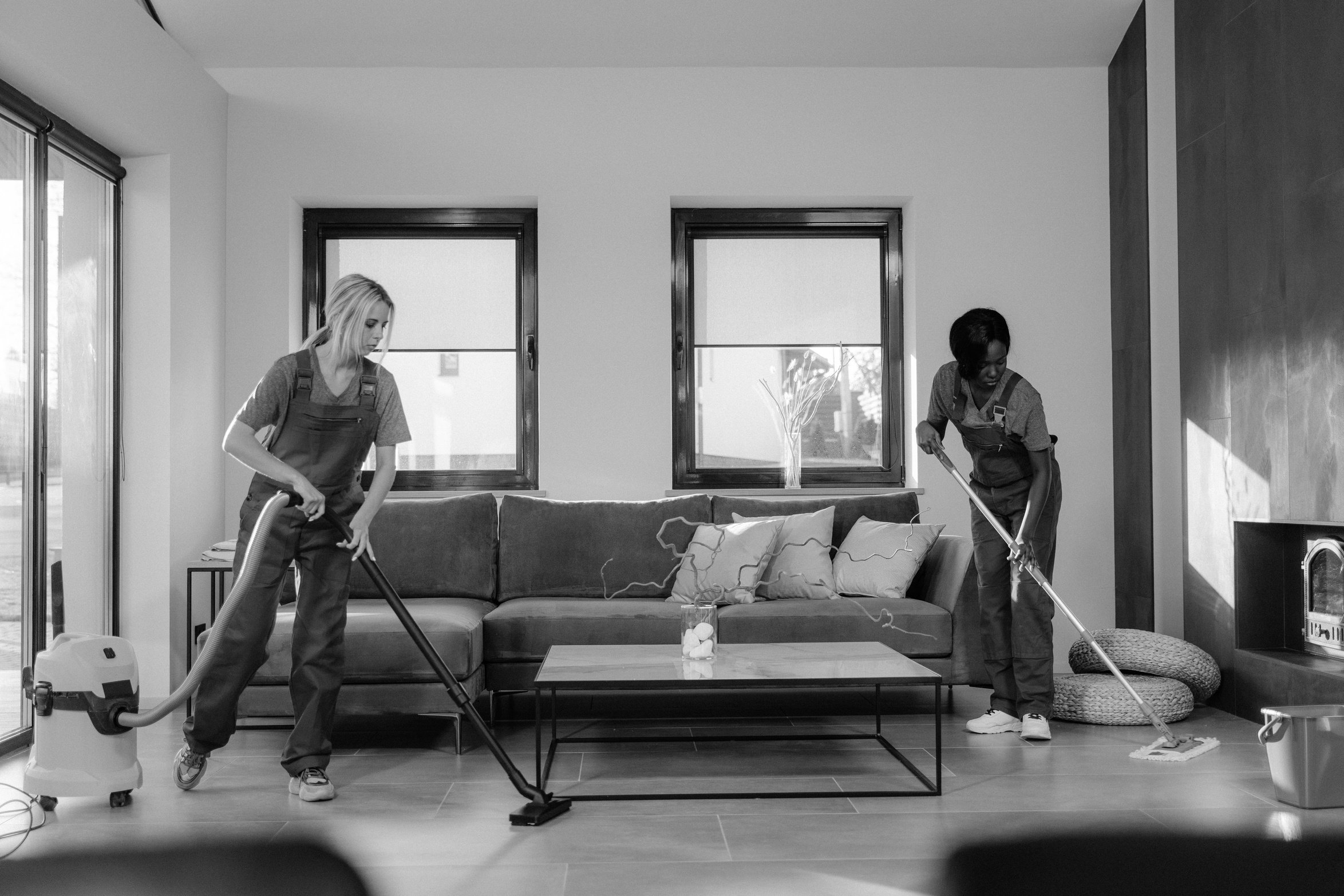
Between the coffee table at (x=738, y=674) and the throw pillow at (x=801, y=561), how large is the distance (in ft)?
2.73

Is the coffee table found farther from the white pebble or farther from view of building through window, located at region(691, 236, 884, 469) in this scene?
view of building through window, located at region(691, 236, 884, 469)

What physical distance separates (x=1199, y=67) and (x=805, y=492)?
2334mm

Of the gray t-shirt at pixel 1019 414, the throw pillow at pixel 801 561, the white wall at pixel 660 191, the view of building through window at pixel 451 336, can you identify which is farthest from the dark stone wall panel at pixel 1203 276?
the view of building through window at pixel 451 336

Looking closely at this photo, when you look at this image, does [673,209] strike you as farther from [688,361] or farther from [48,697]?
[48,697]

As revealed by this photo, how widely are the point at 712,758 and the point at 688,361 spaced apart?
2.29 metres

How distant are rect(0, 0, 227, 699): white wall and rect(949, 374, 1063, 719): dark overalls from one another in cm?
303

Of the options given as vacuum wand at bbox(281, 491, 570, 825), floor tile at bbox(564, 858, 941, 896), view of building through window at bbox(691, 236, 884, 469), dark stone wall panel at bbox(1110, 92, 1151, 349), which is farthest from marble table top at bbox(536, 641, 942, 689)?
dark stone wall panel at bbox(1110, 92, 1151, 349)

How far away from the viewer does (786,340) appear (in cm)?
535

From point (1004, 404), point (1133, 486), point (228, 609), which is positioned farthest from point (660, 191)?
point (228, 609)

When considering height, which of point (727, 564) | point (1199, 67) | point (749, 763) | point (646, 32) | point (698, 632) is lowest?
point (749, 763)

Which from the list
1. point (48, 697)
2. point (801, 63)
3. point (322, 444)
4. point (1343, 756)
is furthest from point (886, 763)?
point (801, 63)

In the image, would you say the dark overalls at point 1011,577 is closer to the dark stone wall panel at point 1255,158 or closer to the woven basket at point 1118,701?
the woven basket at point 1118,701

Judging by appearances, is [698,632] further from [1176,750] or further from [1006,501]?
[1176,750]

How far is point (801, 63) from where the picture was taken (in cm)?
512
